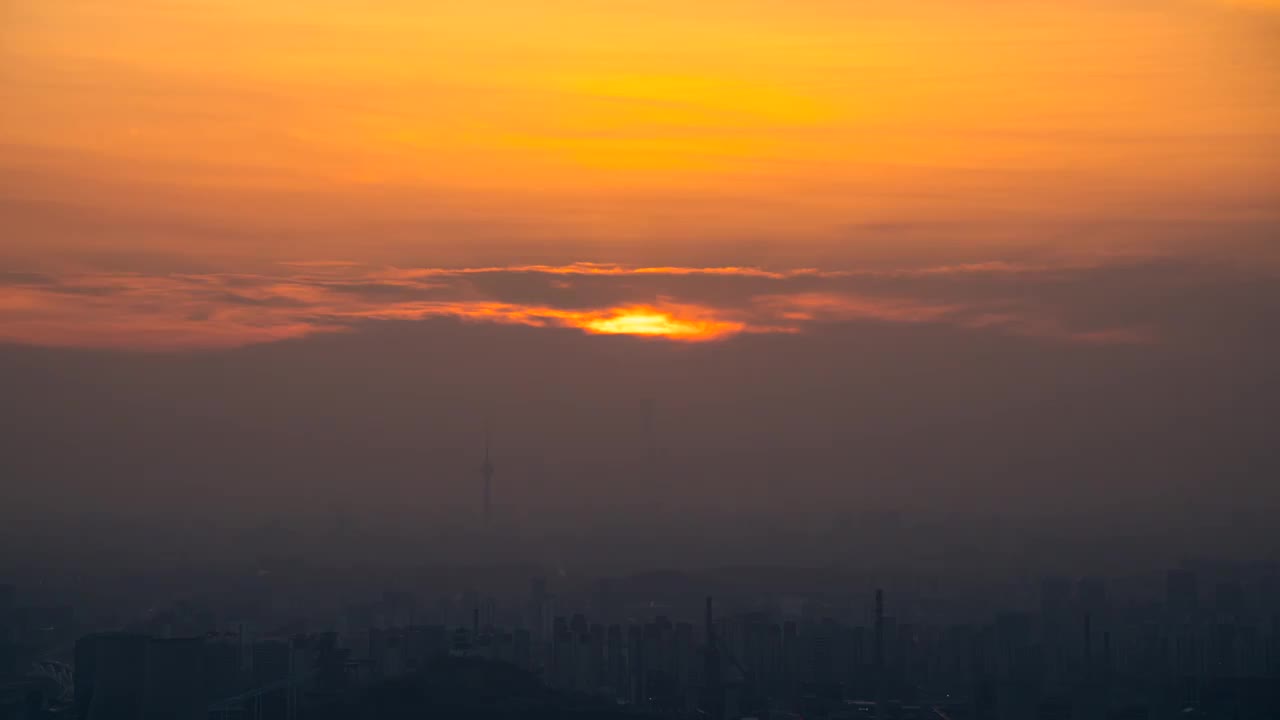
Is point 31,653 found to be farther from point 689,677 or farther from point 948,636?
point 948,636

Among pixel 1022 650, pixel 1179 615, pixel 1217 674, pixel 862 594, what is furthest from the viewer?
pixel 862 594

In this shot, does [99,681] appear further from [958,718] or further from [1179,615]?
[1179,615]

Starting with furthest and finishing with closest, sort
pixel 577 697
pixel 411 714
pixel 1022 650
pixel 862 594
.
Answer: pixel 862 594
pixel 1022 650
pixel 577 697
pixel 411 714

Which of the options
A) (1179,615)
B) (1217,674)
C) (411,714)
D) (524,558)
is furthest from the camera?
(524,558)

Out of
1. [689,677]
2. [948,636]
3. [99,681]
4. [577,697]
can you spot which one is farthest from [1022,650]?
[99,681]

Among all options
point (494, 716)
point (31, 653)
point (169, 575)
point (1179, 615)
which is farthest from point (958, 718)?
point (169, 575)

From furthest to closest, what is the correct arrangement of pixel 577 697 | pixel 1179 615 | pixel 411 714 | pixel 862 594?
pixel 862 594, pixel 1179 615, pixel 577 697, pixel 411 714

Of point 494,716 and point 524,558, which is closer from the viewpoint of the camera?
point 494,716

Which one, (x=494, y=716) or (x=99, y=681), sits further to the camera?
(x=99, y=681)
